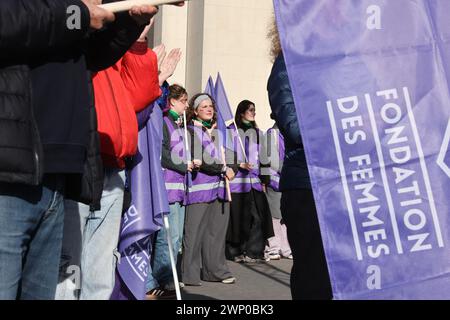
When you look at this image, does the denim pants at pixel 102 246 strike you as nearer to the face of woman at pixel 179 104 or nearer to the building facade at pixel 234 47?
the face of woman at pixel 179 104

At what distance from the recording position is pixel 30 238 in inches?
127

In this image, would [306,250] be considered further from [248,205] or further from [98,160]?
[248,205]

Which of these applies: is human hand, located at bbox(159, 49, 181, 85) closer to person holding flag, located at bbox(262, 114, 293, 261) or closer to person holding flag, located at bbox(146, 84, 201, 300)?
person holding flag, located at bbox(146, 84, 201, 300)

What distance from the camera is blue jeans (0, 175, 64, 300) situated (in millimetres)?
3088

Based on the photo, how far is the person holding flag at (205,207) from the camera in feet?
30.3

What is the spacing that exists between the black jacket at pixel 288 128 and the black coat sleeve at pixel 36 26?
1.97 metres

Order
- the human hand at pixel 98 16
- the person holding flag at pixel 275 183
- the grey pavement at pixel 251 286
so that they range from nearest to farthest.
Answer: the human hand at pixel 98 16, the grey pavement at pixel 251 286, the person holding flag at pixel 275 183

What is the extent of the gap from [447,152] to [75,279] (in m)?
2.18

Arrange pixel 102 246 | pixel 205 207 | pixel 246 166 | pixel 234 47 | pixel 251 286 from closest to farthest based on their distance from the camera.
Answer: pixel 102 246, pixel 251 286, pixel 205 207, pixel 246 166, pixel 234 47

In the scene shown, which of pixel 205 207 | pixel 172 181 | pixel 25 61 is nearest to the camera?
pixel 25 61

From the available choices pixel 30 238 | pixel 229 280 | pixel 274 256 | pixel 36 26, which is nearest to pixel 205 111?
pixel 229 280

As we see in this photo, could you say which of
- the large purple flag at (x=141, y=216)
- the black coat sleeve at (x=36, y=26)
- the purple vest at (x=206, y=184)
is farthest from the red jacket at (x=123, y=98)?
the purple vest at (x=206, y=184)

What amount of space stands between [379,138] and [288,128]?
1.13 metres

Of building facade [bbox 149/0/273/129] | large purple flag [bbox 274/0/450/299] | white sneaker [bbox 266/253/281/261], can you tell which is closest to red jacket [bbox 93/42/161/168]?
large purple flag [bbox 274/0/450/299]
